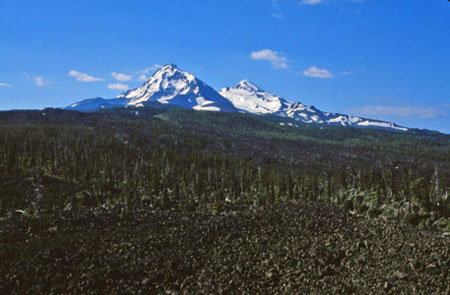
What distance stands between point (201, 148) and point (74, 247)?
528 ft

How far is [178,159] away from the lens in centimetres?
12712

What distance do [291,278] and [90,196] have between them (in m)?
39.7

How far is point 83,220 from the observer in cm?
3675

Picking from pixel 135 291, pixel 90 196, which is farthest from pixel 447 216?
pixel 90 196

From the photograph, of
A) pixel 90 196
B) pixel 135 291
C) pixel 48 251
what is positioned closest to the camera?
Answer: pixel 135 291

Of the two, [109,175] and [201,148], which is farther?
[201,148]

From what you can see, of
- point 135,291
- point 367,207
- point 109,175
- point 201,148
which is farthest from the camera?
point 201,148

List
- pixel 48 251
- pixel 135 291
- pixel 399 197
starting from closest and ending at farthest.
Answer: pixel 135 291 → pixel 48 251 → pixel 399 197

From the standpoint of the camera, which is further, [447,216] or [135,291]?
→ [447,216]

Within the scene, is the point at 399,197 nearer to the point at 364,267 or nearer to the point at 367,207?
the point at 367,207

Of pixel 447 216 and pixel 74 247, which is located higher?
pixel 447 216

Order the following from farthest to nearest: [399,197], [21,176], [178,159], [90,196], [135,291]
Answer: [178,159]
[21,176]
[90,196]
[399,197]
[135,291]

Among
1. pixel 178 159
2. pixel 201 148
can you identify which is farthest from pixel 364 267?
pixel 201 148

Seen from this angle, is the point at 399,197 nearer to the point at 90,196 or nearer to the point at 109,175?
the point at 90,196
